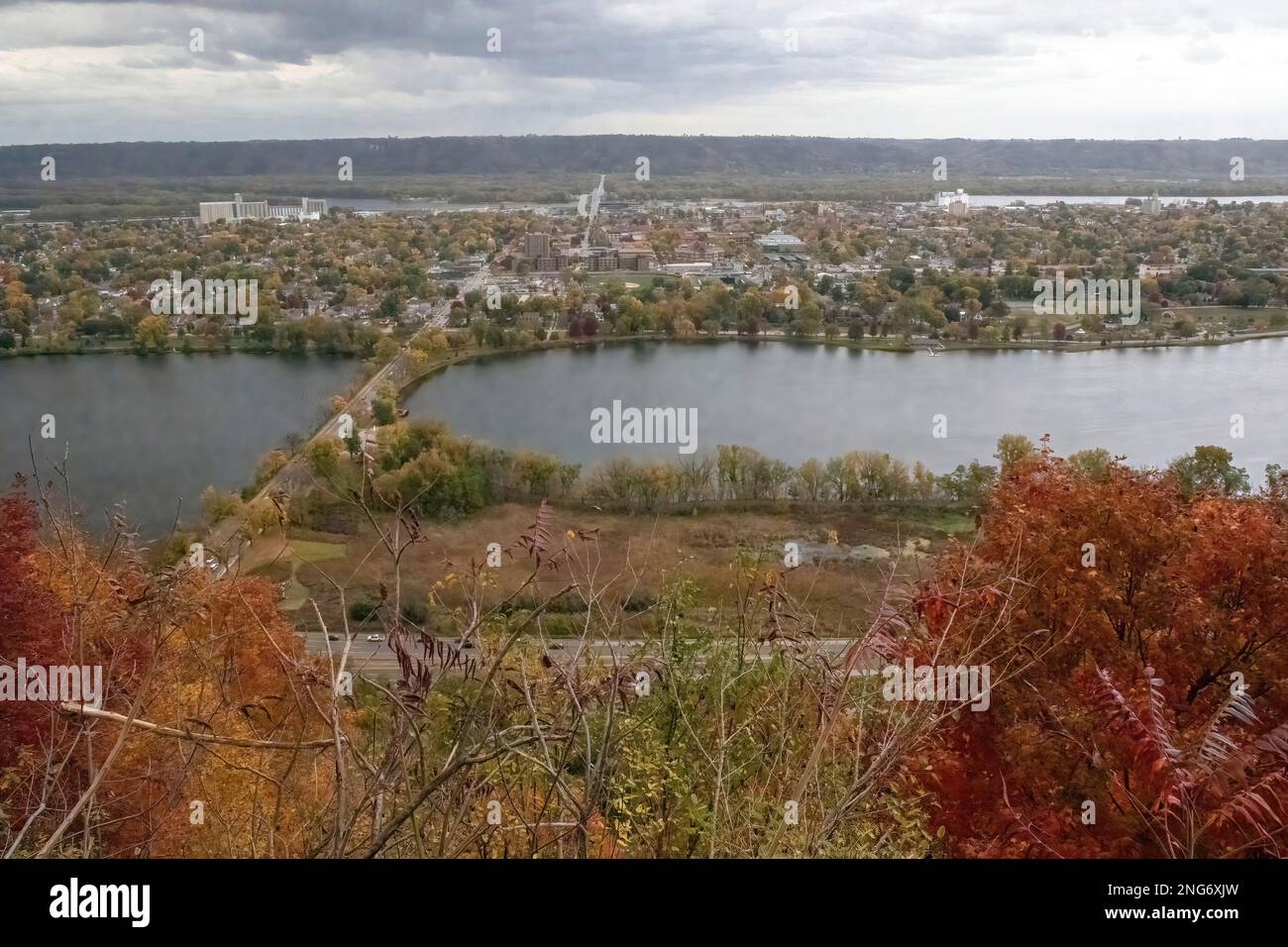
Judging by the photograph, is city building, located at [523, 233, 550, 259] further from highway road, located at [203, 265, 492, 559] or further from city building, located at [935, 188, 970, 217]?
city building, located at [935, 188, 970, 217]

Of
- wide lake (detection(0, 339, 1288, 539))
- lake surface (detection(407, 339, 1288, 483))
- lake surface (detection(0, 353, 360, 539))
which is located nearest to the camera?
lake surface (detection(0, 353, 360, 539))

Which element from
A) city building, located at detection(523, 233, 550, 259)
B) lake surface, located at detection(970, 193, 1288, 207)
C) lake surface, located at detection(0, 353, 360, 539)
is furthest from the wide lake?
lake surface, located at detection(970, 193, 1288, 207)

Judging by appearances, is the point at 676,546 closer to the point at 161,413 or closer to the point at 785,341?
the point at 785,341

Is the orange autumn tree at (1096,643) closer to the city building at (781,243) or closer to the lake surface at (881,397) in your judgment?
the lake surface at (881,397)
